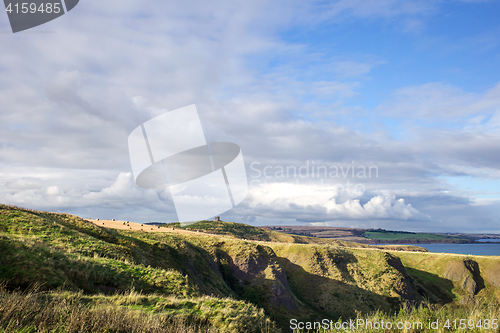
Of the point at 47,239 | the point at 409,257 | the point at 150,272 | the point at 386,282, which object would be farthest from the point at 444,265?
the point at 47,239

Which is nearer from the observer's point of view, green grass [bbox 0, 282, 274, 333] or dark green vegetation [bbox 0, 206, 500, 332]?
green grass [bbox 0, 282, 274, 333]

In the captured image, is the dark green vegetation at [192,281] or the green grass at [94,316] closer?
the green grass at [94,316]

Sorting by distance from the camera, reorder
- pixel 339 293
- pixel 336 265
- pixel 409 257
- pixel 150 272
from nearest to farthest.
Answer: pixel 150 272 → pixel 339 293 → pixel 336 265 → pixel 409 257

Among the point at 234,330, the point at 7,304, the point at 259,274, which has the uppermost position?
the point at 7,304

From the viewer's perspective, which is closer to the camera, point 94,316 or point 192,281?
point 94,316

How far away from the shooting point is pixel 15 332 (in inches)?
351

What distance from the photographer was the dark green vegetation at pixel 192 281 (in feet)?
39.1

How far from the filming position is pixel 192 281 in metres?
40.0

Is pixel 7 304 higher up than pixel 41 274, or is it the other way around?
pixel 7 304

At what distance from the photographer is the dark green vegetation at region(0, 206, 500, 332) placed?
39.1ft

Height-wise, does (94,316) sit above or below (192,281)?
above

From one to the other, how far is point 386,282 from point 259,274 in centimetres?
3612

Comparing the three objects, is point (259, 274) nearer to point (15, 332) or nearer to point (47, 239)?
point (47, 239)

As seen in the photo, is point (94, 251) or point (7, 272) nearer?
point (7, 272)
